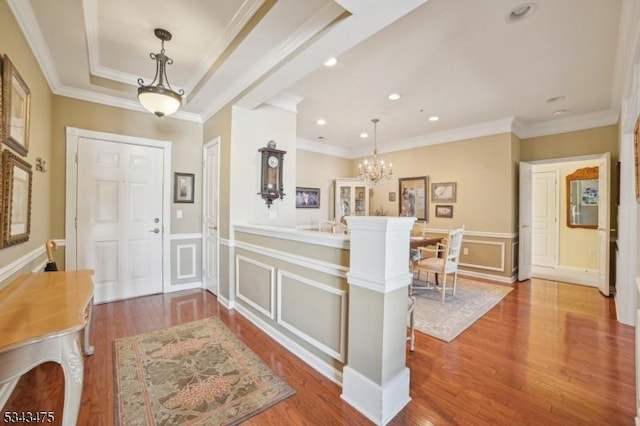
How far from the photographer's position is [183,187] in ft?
13.5

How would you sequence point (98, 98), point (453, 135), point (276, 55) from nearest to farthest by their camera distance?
point (276, 55), point (98, 98), point (453, 135)

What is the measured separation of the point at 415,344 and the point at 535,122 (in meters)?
4.65

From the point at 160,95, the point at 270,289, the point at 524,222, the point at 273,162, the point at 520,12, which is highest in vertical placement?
the point at 520,12

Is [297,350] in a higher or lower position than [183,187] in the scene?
lower

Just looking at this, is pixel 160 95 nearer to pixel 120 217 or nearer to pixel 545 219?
pixel 120 217

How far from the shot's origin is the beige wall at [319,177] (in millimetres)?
6520

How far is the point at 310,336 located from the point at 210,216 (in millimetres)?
2523

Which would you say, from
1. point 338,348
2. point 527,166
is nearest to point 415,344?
point 338,348

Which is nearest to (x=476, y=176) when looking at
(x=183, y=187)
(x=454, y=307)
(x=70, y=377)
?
(x=454, y=307)

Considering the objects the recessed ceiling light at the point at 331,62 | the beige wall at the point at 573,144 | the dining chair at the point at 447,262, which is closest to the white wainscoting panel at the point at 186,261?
the recessed ceiling light at the point at 331,62

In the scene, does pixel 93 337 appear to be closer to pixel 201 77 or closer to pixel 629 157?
pixel 201 77

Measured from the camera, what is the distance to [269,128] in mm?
3643

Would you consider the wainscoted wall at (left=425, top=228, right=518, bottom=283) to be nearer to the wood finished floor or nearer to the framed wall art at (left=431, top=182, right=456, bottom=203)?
the framed wall art at (left=431, top=182, right=456, bottom=203)

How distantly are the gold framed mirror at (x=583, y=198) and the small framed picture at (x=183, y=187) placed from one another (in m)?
7.73
